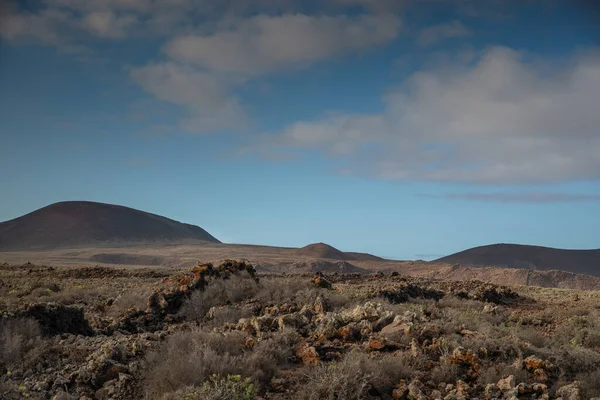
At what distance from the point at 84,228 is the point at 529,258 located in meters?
101

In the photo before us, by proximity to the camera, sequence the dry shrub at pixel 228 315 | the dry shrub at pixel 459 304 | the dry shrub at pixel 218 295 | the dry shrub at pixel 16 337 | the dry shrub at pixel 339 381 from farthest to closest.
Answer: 1. the dry shrub at pixel 459 304
2. the dry shrub at pixel 218 295
3. the dry shrub at pixel 228 315
4. the dry shrub at pixel 16 337
5. the dry shrub at pixel 339 381

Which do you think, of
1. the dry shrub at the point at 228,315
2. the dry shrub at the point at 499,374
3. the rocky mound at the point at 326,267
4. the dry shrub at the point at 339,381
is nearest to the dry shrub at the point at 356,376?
the dry shrub at the point at 339,381

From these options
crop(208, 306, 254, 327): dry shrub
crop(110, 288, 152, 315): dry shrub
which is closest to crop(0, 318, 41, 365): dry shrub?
crop(208, 306, 254, 327): dry shrub

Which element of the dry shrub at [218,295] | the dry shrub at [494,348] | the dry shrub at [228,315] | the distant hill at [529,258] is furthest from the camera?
the distant hill at [529,258]

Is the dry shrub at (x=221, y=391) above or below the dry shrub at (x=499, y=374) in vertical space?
below

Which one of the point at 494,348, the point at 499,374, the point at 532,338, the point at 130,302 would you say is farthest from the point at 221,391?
the point at 130,302

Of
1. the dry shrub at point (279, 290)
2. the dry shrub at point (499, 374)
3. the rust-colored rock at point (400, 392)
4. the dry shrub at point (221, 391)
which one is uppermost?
the dry shrub at point (279, 290)

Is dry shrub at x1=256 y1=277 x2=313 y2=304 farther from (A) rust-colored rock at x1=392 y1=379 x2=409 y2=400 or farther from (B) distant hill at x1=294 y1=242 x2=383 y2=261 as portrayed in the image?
(B) distant hill at x1=294 y1=242 x2=383 y2=261

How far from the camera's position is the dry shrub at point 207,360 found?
678 centimetres

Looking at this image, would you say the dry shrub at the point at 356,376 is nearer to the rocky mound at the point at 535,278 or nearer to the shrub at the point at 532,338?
the shrub at the point at 532,338

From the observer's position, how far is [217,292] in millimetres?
15297

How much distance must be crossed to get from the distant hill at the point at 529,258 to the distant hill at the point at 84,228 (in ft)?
231

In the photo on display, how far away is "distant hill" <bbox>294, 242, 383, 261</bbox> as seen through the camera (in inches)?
3460

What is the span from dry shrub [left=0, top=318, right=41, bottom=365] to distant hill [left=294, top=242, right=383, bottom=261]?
7665cm
